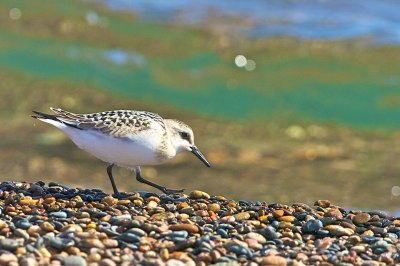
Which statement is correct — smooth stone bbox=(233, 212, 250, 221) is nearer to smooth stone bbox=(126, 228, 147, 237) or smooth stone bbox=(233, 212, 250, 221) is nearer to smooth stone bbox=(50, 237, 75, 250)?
smooth stone bbox=(126, 228, 147, 237)

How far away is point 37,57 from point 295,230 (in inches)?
476

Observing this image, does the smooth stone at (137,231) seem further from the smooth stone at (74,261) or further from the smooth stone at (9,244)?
the smooth stone at (9,244)

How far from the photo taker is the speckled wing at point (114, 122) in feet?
23.5

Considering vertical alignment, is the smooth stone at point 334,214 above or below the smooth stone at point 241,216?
above

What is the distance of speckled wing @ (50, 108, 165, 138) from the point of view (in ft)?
23.5

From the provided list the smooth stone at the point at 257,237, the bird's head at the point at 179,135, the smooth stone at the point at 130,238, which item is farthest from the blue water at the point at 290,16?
the smooth stone at the point at 130,238

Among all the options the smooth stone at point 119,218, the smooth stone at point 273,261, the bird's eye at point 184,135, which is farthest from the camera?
the bird's eye at point 184,135

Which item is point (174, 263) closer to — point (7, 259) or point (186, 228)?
point (186, 228)

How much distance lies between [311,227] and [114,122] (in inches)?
63.0

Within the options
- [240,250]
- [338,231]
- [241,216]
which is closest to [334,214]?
[338,231]

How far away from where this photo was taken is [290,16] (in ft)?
68.4

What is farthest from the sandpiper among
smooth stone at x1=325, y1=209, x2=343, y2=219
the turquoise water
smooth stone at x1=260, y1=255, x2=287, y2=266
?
the turquoise water

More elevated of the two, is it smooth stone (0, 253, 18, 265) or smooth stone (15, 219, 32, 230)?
smooth stone (15, 219, 32, 230)

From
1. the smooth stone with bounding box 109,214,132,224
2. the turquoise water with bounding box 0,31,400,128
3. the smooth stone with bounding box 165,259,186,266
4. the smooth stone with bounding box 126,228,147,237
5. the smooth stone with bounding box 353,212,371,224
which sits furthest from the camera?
the turquoise water with bounding box 0,31,400,128
